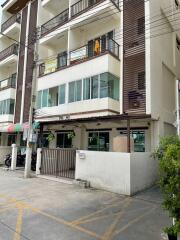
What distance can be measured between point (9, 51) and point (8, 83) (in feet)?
12.3

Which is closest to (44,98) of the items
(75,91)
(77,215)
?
(75,91)

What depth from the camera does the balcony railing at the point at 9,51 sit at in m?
22.6

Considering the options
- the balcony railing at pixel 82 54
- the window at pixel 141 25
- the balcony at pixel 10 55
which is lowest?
the balcony railing at pixel 82 54

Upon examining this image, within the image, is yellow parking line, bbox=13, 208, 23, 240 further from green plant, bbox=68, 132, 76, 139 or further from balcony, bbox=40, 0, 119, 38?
balcony, bbox=40, 0, 119, 38

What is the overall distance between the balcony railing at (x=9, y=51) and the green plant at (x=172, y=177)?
21.8 metres

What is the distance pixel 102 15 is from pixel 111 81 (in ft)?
16.2

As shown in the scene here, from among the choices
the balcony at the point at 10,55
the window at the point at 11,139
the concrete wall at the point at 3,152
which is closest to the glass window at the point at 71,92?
the concrete wall at the point at 3,152

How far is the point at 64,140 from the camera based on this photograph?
17.2 meters

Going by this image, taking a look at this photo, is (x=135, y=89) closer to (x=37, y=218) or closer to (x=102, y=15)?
(x=102, y=15)

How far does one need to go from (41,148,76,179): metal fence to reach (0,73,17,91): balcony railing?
1185 cm

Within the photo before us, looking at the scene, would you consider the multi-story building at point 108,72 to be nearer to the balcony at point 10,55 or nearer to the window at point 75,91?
the window at point 75,91

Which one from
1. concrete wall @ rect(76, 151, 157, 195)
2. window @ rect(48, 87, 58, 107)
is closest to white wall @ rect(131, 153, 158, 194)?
concrete wall @ rect(76, 151, 157, 195)

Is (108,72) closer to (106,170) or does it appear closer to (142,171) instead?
(106,170)

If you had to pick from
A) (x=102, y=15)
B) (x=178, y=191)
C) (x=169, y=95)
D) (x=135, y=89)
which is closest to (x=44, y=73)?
(x=102, y=15)
